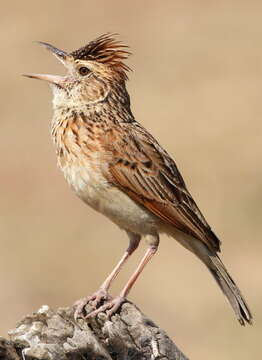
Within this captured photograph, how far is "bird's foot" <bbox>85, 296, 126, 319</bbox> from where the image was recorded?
9219mm

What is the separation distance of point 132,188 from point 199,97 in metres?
16.2

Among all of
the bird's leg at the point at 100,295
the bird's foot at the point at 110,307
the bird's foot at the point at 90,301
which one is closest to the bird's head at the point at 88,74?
the bird's leg at the point at 100,295

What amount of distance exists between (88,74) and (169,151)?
11.4 m

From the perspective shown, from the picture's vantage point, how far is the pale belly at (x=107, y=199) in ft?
34.2

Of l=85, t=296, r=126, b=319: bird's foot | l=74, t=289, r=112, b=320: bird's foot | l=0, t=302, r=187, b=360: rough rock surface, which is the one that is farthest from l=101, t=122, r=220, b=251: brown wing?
l=0, t=302, r=187, b=360: rough rock surface

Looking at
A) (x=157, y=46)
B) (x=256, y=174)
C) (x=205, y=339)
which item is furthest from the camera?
(x=157, y=46)

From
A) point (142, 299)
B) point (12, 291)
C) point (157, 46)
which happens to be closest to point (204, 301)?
point (142, 299)

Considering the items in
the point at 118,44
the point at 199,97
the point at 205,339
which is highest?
the point at 118,44

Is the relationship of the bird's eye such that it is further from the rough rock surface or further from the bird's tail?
the rough rock surface

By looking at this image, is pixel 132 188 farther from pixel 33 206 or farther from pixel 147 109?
pixel 147 109

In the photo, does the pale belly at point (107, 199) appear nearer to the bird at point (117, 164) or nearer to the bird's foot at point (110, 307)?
the bird at point (117, 164)

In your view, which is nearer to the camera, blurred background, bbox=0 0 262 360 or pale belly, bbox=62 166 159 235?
pale belly, bbox=62 166 159 235

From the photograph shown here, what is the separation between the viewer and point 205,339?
667 inches

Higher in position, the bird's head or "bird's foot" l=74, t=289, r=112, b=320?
the bird's head
